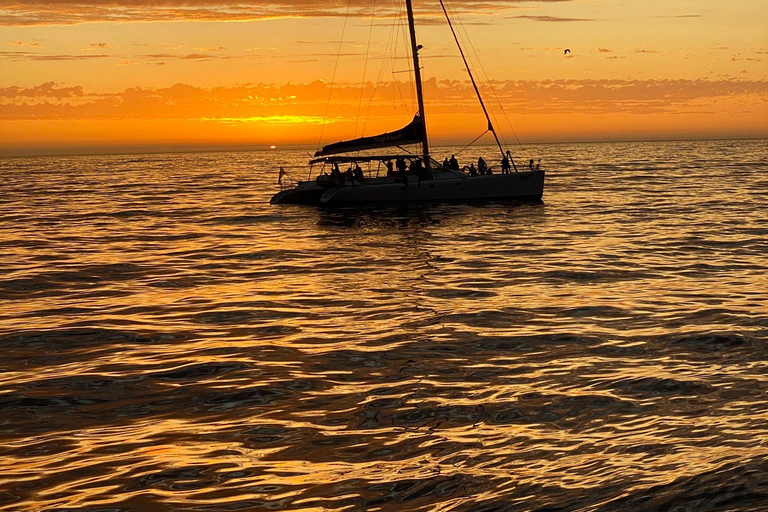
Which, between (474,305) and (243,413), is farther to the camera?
(474,305)

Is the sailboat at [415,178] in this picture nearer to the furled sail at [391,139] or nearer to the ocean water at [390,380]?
the furled sail at [391,139]

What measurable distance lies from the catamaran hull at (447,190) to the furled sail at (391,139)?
228cm

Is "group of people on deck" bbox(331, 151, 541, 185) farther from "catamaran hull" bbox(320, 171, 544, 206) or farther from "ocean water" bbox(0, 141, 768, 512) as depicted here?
"ocean water" bbox(0, 141, 768, 512)

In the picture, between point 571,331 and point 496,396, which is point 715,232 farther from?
point 496,396

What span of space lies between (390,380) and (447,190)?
37242 mm

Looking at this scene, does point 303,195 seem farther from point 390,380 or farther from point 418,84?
point 390,380

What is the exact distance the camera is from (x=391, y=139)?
1989 inches

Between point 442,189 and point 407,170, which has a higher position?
point 407,170

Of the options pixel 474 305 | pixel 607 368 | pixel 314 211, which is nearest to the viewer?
pixel 607 368

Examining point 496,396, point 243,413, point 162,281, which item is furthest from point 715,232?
point 243,413

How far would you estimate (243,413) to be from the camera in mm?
12367

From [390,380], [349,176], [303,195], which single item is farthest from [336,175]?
[390,380]

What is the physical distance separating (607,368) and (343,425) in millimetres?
5015

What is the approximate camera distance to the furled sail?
5050 cm
